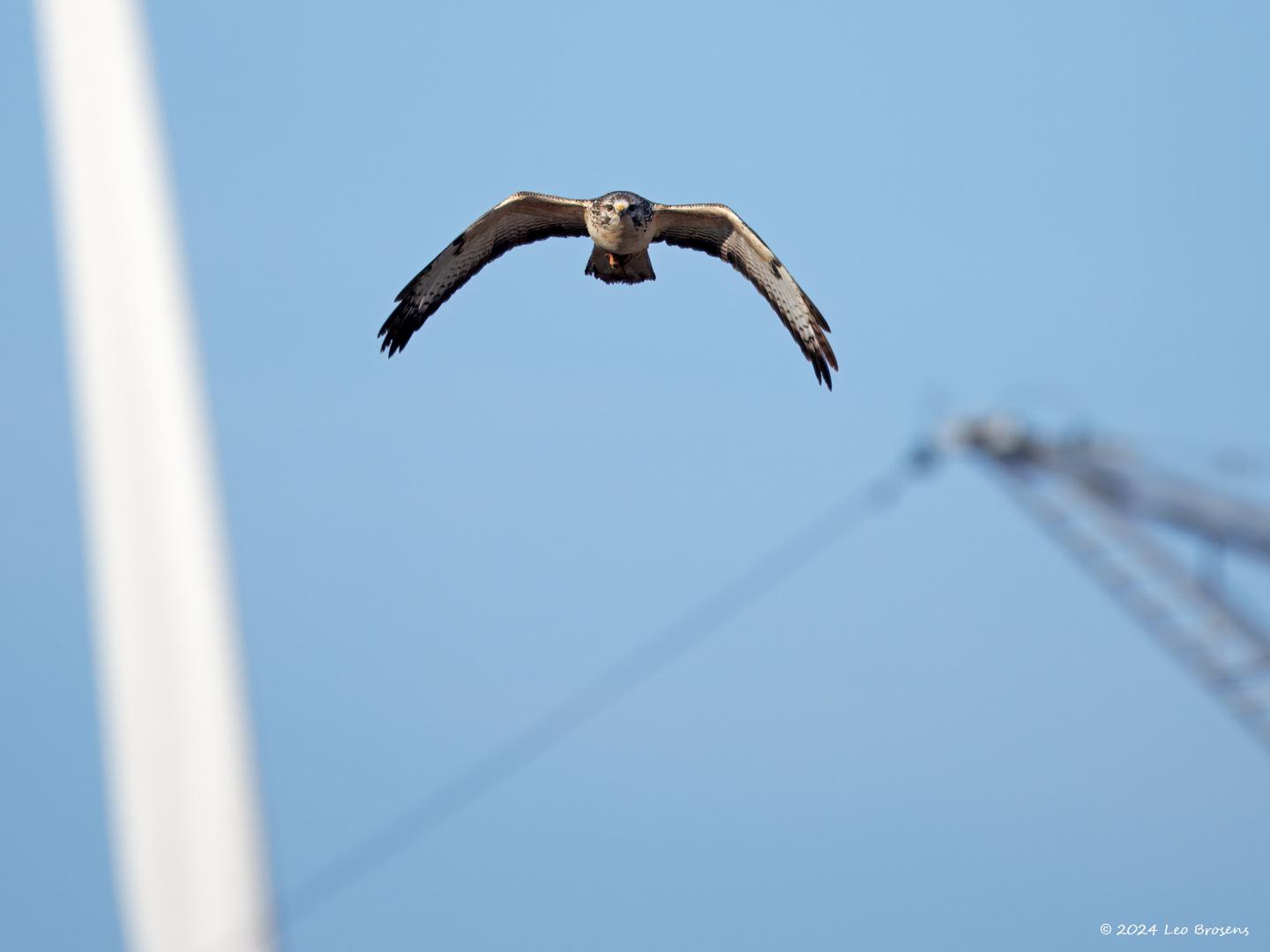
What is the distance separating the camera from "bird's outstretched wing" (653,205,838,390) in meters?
13.3

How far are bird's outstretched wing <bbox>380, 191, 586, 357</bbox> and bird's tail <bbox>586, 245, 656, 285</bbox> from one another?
0.60 meters

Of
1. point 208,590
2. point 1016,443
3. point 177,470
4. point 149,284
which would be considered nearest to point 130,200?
point 149,284

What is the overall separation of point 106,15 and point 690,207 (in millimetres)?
5833

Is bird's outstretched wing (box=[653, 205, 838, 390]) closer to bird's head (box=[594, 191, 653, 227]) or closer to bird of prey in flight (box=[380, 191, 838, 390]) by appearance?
bird of prey in flight (box=[380, 191, 838, 390])

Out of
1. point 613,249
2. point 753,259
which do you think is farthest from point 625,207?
point 753,259

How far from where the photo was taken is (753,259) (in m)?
13.9

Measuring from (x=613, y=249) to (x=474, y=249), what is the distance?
1606mm

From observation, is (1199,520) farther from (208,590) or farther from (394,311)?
(394,311)

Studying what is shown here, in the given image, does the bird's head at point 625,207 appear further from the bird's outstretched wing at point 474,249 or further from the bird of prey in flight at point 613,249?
the bird's outstretched wing at point 474,249

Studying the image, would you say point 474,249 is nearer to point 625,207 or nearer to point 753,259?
point 625,207

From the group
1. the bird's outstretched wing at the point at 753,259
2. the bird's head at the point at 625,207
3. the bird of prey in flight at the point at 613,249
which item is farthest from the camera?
the bird's outstretched wing at the point at 753,259

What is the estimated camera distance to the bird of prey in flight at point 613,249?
12977 mm

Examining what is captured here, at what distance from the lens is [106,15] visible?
8.30 meters

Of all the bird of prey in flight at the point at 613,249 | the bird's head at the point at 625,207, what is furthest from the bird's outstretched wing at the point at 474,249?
the bird's head at the point at 625,207
